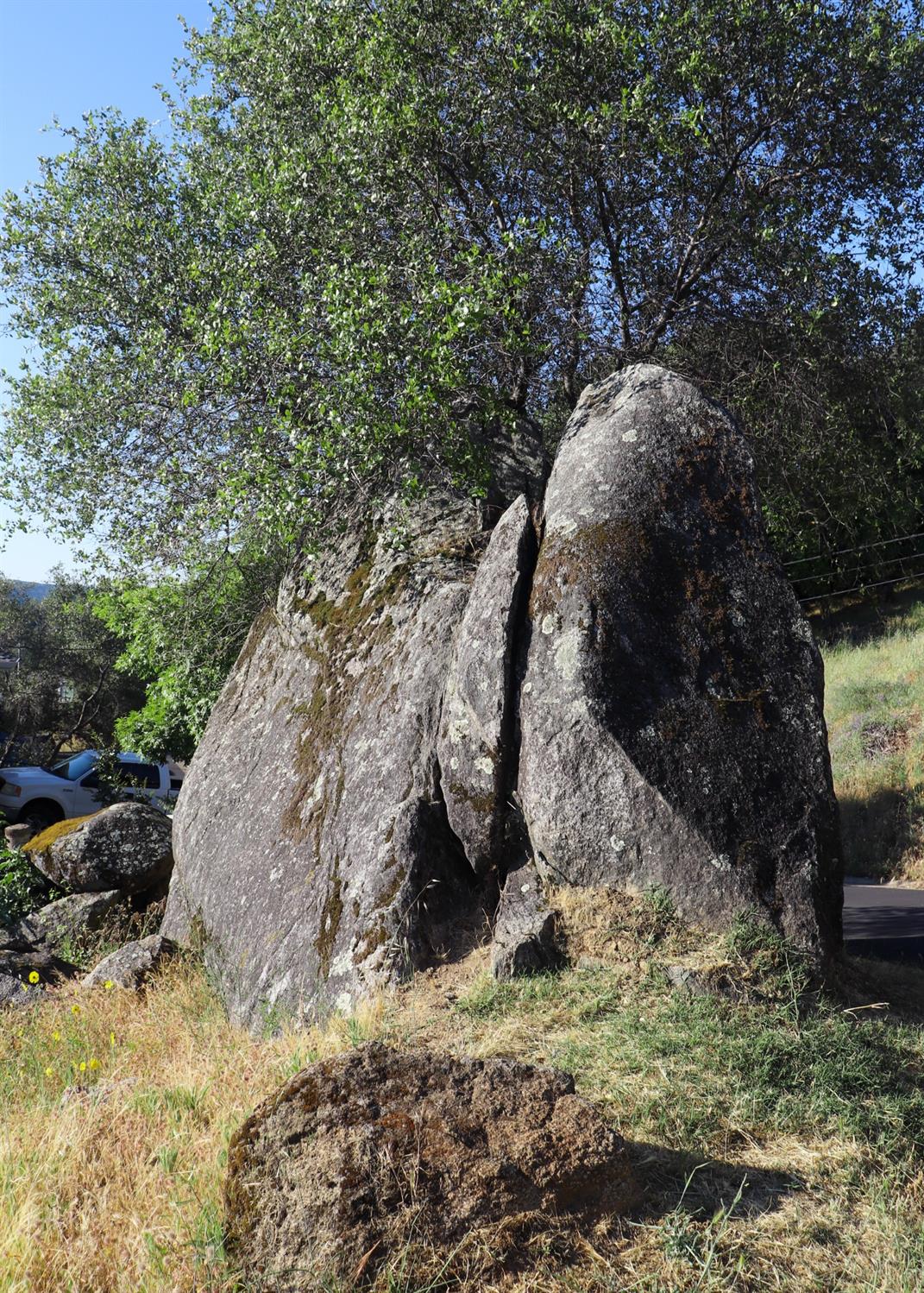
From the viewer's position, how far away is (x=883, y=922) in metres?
9.64

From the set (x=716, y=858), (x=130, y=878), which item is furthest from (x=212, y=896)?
(x=716, y=858)

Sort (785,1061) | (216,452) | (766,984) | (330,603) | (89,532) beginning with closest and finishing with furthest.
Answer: (785,1061), (766,984), (330,603), (216,452), (89,532)

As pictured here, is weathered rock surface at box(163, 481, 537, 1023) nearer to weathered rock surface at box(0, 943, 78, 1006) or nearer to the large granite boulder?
the large granite boulder

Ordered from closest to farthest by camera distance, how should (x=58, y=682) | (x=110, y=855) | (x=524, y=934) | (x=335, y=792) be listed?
1. (x=524, y=934)
2. (x=335, y=792)
3. (x=110, y=855)
4. (x=58, y=682)

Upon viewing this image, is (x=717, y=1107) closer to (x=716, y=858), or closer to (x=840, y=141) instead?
(x=716, y=858)

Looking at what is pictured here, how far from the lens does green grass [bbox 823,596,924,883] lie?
1273cm

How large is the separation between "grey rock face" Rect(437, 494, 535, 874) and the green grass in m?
7.31

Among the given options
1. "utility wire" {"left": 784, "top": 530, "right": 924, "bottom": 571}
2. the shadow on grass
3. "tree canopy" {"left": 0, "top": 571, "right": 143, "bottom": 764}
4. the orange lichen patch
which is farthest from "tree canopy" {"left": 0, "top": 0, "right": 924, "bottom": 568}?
"tree canopy" {"left": 0, "top": 571, "right": 143, "bottom": 764}

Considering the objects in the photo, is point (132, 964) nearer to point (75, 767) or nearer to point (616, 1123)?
point (616, 1123)

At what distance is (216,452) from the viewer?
10852mm

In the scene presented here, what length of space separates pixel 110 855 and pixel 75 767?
941 centimetres

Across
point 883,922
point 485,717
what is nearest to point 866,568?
point 883,922

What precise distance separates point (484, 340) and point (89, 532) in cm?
576

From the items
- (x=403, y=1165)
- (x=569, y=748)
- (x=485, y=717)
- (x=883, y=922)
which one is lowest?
(x=883, y=922)
